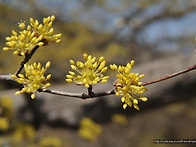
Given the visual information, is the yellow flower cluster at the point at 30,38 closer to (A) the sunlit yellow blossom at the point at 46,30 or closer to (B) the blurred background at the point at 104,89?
(A) the sunlit yellow blossom at the point at 46,30

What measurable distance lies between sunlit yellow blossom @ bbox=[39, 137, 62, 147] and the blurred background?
0.05 ft

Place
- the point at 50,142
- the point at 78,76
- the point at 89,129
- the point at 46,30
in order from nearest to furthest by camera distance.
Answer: the point at 78,76 < the point at 46,30 < the point at 50,142 < the point at 89,129

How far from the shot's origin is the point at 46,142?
3.60 meters

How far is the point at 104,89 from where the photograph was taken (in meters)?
4.02

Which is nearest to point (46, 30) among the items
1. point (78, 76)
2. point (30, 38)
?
point (30, 38)

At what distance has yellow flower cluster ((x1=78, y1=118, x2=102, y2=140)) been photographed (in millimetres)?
4043

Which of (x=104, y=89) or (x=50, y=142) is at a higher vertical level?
(x=104, y=89)

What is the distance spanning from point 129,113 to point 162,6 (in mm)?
2519

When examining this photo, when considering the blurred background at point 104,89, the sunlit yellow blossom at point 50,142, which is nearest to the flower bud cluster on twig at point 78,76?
the blurred background at point 104,89

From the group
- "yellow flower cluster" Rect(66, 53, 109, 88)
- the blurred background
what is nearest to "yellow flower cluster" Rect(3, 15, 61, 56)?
"yellow flower cluster" Rect(66, 53, 109, 88)

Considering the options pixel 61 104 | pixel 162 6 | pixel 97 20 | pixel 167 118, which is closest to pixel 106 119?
pixel 61 104

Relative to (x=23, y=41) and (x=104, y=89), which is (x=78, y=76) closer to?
(x=23, y=41)

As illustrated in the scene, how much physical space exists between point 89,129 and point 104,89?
810mm

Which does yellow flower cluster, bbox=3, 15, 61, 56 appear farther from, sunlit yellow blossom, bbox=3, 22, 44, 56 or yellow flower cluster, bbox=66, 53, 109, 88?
yellow flower cluster, bbox=66, 53, 109, 88
